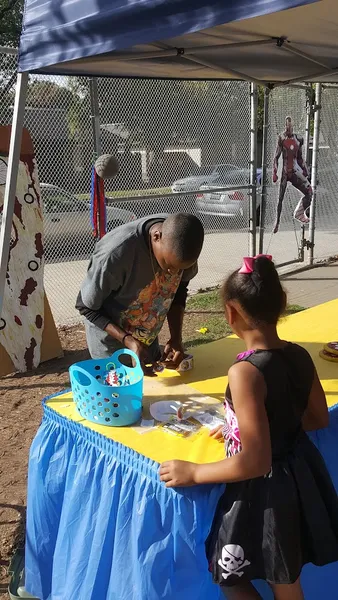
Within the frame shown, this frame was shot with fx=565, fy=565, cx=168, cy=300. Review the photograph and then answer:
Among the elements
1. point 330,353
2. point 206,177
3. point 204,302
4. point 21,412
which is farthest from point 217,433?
point 206,177

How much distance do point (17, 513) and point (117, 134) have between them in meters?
4.65

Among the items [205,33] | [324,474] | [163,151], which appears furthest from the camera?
[163,151]

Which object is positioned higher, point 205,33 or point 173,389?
point 205,33

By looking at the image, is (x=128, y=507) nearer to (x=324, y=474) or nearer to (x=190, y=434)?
(x=190, y=434)

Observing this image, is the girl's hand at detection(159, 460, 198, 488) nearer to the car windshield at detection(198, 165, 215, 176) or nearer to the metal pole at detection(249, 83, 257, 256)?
the metal pole at detection(249, 83, 257, 256)

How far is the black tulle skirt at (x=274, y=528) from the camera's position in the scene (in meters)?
1.56

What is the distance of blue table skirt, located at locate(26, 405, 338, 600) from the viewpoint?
5.61 ft

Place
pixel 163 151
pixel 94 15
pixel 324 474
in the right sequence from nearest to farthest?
pixel 324 474 → pixel 94 15 → pixel 163 151

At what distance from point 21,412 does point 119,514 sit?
103 inches

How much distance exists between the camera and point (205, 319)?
631 centimetres

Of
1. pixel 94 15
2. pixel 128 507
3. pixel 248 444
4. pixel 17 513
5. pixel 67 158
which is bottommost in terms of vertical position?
pixel 17 513

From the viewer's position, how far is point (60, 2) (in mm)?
2232

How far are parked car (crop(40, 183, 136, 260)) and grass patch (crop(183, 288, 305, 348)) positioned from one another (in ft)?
4.60

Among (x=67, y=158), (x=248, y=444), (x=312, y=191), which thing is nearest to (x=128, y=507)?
(x=248, y=444)
